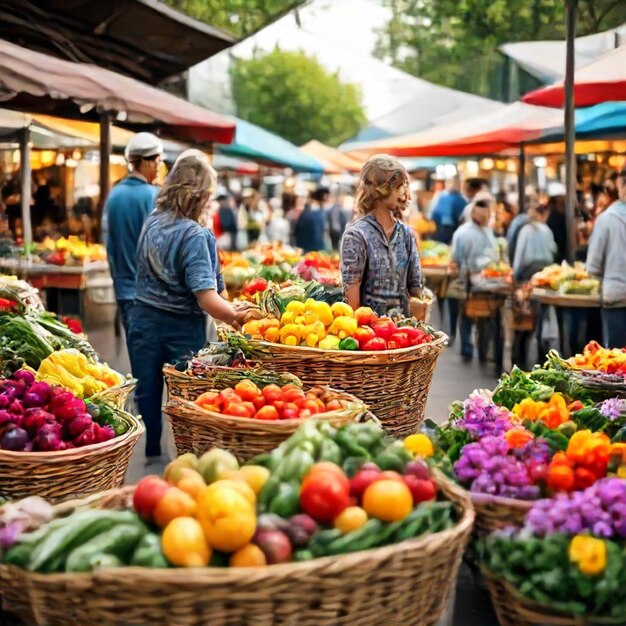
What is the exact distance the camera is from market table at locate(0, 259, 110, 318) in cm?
1224

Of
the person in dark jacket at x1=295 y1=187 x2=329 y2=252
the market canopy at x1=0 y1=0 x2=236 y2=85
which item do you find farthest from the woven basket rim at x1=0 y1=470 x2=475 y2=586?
the person in dark jacket at x1=295 y1=187 x2=329 y2=252

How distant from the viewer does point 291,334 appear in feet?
17.7

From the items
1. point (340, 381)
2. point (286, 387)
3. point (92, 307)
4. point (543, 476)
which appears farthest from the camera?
point (92, 307)

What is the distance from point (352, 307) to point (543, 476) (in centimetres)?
260

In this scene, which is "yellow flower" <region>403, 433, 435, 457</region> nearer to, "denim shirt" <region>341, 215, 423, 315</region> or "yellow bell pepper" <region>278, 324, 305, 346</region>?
"yellow bell pepper" <region>278, 324, 305, 346</region>

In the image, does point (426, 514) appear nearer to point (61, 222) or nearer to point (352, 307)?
point (352, 307)

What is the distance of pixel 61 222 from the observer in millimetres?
16859

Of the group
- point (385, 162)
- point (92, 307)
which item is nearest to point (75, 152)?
point (92, 307)

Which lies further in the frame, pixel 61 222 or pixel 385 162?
pixel 61 222

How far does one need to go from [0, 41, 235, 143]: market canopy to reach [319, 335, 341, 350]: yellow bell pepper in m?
3.65

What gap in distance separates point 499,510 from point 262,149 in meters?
20.0

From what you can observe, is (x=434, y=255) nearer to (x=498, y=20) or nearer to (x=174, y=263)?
(x=174, y=263)

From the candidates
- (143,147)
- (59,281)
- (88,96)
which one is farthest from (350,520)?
(59,281)

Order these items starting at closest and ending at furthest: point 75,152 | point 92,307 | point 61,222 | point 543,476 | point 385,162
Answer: point 543,476, point 385,162, point 92,307, point 61,222, point 75,152
